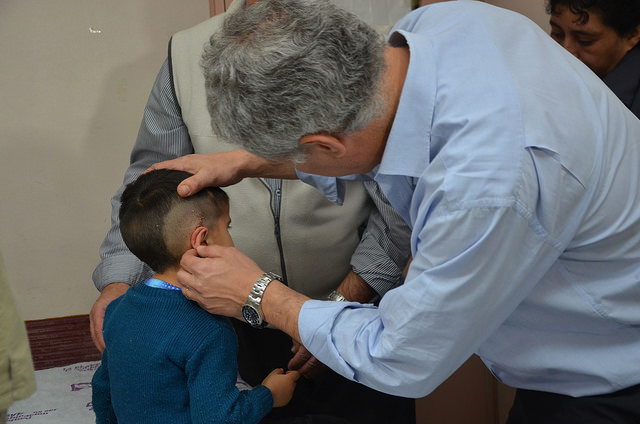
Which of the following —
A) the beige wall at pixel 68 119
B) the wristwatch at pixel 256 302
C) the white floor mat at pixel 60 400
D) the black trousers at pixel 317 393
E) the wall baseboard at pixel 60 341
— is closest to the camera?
Answer: the wristwatch at pixel 256 302

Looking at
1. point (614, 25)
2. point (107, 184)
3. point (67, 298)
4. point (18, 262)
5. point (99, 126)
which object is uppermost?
point (614, 25)

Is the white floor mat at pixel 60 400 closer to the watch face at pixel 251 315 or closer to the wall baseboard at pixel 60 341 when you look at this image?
the wall baseboard at pixel 60 341

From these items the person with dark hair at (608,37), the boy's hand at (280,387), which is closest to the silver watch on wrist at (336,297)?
the boy's hand at (280,387)

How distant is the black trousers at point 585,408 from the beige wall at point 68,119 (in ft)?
5.00

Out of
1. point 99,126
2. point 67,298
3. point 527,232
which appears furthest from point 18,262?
point 527,232

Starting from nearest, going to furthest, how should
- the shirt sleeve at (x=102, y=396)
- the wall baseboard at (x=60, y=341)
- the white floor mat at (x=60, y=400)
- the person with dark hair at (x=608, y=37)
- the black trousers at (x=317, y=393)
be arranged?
the shirt sleeve at (x=102, y=396)
the person with dark hair at (x=608, y=37)
the black trousers at (x=317, y=393)
the white floor mat at (x=60, y=400)
the wall baseboard at (x=60, y=341)

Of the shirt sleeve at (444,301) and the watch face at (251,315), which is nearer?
the shirt sleeve at (444,301)

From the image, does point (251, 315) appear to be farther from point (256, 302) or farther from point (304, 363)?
point (304, 363)

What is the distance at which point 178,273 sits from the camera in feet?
4.32

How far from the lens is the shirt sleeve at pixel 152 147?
5.86 ft

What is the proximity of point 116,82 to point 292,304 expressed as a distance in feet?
5.20

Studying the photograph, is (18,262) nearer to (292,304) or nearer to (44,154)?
(44,154)

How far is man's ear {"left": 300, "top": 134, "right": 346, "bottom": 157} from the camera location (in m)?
1.04

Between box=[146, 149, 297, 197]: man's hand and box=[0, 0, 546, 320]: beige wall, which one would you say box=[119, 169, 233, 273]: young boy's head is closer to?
box=[146, 149, 297, 197]: man's hand
